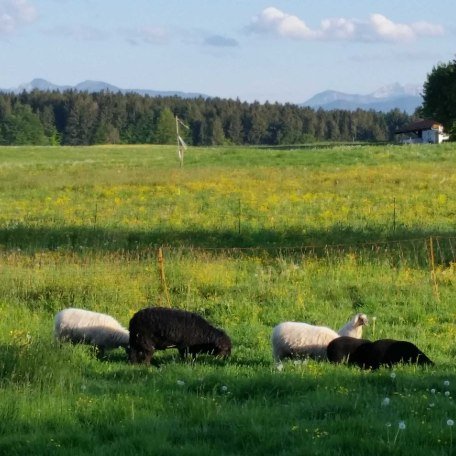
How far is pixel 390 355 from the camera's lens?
1062 cm

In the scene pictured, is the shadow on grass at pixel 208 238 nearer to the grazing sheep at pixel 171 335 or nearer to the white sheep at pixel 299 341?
the grazing sheep at pixel 171 335

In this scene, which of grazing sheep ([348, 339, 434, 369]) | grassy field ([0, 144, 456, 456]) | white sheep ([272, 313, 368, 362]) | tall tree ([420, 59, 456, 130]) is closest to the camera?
grassy field ([0, 144, 456, 456])

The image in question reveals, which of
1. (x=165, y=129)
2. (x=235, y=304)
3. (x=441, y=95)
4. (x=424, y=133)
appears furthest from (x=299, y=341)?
(x=165, y=129)

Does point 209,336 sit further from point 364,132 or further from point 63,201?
point 364,132

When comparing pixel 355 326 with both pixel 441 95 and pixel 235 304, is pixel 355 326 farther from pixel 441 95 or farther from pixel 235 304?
pixel 441 95

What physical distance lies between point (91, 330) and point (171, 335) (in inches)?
57.5

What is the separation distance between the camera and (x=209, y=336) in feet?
37.7

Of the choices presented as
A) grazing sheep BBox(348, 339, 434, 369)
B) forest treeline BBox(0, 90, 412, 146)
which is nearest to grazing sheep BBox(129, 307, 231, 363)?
grazing sheep BBox(348, 339, 434, 369)

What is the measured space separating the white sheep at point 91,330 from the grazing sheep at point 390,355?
3614 mm

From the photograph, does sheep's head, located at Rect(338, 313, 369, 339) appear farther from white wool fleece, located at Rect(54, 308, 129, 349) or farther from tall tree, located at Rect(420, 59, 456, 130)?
tall tree, located at Rect(420, 59, 456, 130)

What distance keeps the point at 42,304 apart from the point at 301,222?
12.9m

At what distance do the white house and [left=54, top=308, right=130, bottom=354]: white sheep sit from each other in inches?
4352

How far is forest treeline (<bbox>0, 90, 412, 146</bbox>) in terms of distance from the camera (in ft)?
550

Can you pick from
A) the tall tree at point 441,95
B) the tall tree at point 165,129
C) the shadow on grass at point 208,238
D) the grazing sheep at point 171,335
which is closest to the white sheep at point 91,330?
the grazing sheep at point 171,335
